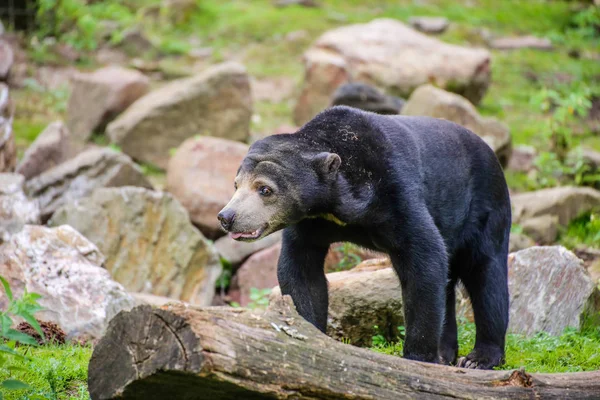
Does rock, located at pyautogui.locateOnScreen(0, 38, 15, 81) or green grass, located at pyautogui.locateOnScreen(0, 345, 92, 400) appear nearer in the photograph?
green grass, located at pyautogui.locateOnScreen(0, 345, 92, 400)

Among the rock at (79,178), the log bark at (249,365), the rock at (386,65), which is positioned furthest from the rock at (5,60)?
the log bark at (249,365)

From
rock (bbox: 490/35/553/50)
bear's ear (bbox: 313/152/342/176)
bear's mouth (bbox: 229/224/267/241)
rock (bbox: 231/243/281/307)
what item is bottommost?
rock (bbox: 490/35/553/50)

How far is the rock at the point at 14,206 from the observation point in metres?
7.75

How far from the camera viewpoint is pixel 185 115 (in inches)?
475

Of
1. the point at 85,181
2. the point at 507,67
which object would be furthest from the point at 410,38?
the point at 85,181

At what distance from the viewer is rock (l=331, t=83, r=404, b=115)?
458 inches

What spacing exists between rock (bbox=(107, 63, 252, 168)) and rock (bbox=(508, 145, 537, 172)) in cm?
408

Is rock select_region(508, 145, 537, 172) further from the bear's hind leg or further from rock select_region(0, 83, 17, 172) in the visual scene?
rock select_region(0, 83, 17, 172)

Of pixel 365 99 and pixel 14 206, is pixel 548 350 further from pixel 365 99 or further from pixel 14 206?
pixel 365 99

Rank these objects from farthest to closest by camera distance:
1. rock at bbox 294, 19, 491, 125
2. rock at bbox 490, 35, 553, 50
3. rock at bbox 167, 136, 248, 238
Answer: rock at bbox 490, 35, 553, 50
rock at bbox 294, 19, 491, 125
rock at bbox 167, 136, 248, 238

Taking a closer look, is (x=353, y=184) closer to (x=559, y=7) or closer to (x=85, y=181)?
(x=85, y=181)

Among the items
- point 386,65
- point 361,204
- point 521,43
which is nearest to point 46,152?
point 386,65

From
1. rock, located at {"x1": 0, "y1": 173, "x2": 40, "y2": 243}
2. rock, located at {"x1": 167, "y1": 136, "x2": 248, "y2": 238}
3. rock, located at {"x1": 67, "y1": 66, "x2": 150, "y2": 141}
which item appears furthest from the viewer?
rock, located at {"x1": 67, "y1": 66, "x2": 150, "y2": 141}

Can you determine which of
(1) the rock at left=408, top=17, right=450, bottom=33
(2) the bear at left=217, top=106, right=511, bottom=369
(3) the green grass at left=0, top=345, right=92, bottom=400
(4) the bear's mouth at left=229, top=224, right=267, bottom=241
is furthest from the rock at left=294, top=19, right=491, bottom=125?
(4) the bear's mouth at left=229, top=224, right=267, bottom=241
